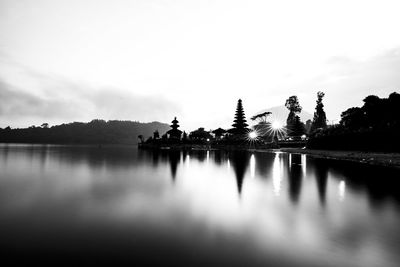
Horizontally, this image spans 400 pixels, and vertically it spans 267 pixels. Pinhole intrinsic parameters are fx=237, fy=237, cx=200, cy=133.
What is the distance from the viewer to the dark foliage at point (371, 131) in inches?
1205

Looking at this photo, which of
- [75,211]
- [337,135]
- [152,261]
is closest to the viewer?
[152,261]

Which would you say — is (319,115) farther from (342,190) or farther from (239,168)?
(342,190)

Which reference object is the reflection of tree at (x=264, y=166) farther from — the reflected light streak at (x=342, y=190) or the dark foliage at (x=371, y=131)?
the dark foliage at (x=371, y=131)

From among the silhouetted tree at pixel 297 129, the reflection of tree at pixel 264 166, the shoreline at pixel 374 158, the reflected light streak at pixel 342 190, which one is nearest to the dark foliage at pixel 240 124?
the silhouetted tree at pixel 297 129

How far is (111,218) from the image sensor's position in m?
8.12

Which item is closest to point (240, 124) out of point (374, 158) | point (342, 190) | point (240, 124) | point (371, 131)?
point (240, 124)

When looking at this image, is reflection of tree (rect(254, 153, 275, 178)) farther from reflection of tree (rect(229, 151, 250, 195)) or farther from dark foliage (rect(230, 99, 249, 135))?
dark foliage (rect(230, 99, 249, 135))

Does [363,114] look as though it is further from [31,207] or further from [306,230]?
[31,207]

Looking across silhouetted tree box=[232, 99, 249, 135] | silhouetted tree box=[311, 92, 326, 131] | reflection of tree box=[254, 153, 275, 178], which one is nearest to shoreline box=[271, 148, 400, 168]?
reflection of tree box=[254, 153, 275, 178]

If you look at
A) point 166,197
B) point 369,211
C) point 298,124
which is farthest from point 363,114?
point 166,197

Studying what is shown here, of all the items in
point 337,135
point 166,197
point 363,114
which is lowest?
point 166,197

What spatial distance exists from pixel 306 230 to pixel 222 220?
2593 millimetres

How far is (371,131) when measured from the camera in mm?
33562

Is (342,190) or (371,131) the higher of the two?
(371,131)
